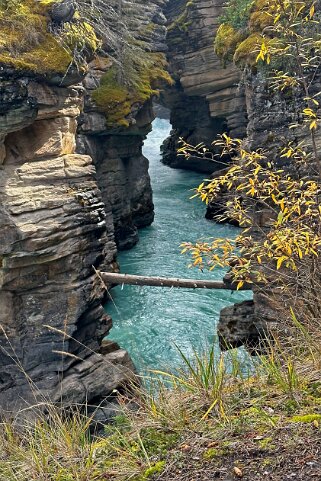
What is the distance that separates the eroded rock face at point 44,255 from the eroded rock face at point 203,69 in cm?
1468

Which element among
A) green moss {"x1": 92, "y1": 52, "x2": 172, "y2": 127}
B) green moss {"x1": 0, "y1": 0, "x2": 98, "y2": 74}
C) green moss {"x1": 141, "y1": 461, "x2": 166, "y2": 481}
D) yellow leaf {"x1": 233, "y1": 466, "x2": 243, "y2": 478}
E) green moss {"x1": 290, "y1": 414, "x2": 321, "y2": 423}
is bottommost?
green moss {"x1": 141, "y1": 461, "x2": 166, "y2": 481}

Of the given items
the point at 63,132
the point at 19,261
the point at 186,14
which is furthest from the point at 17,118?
the point at 186,14

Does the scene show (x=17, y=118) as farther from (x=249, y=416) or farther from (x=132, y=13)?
(x=132, y=13)

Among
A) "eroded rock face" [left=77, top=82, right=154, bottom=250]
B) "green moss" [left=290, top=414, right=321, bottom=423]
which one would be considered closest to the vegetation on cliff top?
"eroded rock face" [left=77, top=82, right=154, bottom=250]

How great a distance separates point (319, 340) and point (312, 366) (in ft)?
0.96

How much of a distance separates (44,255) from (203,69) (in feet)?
64.0

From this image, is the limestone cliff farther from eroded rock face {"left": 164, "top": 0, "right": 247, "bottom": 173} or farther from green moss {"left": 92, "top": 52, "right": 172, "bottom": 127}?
eroded rock face {"left": 164, "top": 0, "right": 247, "bottom": 173}

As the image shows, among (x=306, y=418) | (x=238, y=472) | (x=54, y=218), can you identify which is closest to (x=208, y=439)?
(x=238, y=472)

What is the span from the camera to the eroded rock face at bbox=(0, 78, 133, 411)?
28.9 feet

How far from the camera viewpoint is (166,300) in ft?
49.4

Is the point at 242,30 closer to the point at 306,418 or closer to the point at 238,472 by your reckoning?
the point at 306,418

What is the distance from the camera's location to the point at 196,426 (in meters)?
3.35

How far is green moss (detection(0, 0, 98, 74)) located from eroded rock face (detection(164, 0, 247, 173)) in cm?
1410

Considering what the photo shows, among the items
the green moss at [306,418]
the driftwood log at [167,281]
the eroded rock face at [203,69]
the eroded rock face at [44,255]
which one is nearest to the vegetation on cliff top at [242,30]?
the eroded rock face at [44,255]
